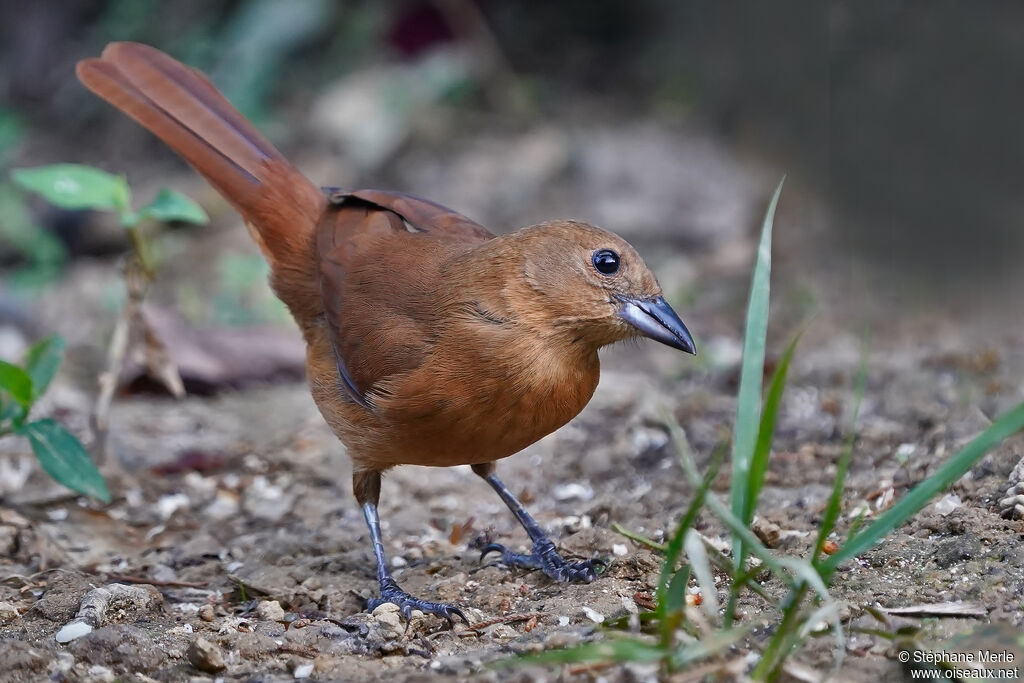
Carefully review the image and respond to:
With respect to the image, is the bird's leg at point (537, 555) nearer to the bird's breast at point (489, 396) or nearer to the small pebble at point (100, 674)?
the bird's breast at point (489, 396)

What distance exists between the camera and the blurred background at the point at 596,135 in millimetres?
6820

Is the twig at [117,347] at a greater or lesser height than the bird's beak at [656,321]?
lesser

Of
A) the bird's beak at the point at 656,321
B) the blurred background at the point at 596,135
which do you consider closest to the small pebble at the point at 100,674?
the bird's beak at the point at 656,321

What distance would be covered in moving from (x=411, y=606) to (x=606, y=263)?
3.99 feet

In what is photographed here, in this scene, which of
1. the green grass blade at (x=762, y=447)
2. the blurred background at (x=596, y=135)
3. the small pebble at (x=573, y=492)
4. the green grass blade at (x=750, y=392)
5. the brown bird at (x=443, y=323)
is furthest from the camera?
the blurred background at (x=596, y=135)

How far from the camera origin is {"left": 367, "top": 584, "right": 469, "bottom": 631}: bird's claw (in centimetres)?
348

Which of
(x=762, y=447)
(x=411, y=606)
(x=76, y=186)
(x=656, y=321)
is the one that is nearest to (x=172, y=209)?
(x=76, y=186)

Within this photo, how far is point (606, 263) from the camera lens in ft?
12.0

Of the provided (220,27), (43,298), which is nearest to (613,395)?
(43,298)

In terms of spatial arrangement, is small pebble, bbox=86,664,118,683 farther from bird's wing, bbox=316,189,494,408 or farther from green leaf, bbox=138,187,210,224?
green leaf, bbox=138,187,210,224

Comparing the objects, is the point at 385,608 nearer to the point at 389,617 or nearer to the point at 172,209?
the point at 389,617

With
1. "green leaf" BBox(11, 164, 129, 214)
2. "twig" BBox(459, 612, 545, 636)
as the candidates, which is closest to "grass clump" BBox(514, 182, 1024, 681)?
"twig" BBox(459, 612, 545, 636)

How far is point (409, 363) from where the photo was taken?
3779 millimetres

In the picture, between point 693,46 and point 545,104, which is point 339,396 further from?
point 693,46
